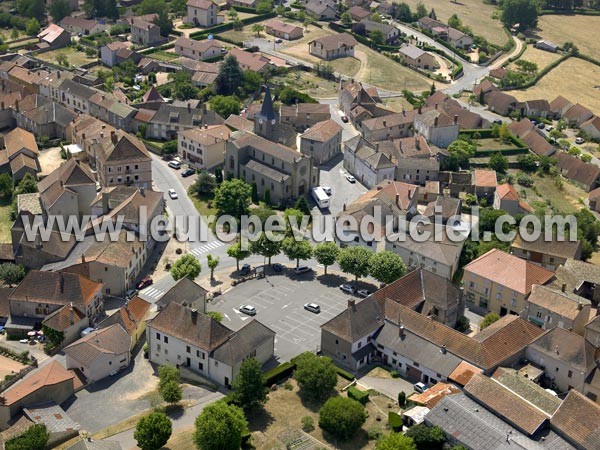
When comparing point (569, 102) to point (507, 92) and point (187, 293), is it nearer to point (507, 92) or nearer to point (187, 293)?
point (507, 92)

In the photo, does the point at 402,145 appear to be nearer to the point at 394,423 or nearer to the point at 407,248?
the point at 407,248

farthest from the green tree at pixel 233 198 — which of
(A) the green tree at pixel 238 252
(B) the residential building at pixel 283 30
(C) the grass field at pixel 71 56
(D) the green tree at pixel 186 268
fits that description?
(B) the residential building at pixel 283 30

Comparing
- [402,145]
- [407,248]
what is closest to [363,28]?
[402,145]

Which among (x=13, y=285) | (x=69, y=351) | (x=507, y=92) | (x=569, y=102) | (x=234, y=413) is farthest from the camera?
(x=507, y=92)

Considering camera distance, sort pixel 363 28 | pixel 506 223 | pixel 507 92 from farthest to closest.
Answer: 1. pixel 363 28
2. pixel 507 92
3. pixel 506 223

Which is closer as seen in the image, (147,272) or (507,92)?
(147,272)

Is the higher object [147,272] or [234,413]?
[234,413]
